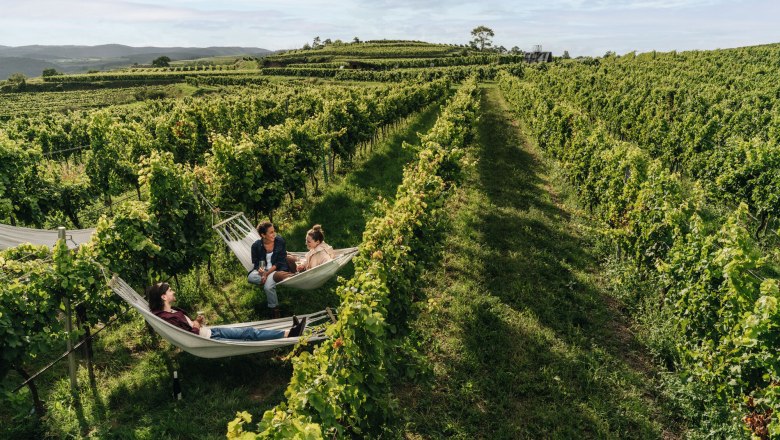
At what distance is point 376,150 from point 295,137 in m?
7.79

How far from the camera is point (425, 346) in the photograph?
22.4 feet

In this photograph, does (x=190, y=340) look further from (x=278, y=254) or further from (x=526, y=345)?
(x=526, y=345)

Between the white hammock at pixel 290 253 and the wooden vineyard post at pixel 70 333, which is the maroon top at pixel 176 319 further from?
the white hammock at pixel 290 253

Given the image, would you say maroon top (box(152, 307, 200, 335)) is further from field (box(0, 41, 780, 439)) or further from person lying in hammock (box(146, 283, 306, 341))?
field (box(0, 41, 780, 439))

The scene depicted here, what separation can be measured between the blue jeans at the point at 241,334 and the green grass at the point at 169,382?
2.26 ft

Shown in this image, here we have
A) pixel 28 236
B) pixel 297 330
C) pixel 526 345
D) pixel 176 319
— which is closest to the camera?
pixel 176 319

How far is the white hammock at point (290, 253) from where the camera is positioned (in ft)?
23.0

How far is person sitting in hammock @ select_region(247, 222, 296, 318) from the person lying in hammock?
4.07ft

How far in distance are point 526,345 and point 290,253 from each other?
4.45 metres

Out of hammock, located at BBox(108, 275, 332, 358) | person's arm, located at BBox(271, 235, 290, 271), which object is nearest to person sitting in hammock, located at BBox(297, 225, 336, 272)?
person's arm, located at BBox(271, 235, 290, 271)

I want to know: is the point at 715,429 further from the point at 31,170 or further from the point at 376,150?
the point at 376,150

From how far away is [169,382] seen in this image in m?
6.00

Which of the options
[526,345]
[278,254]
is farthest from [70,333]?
[526,345]

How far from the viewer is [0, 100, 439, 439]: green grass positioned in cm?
520
